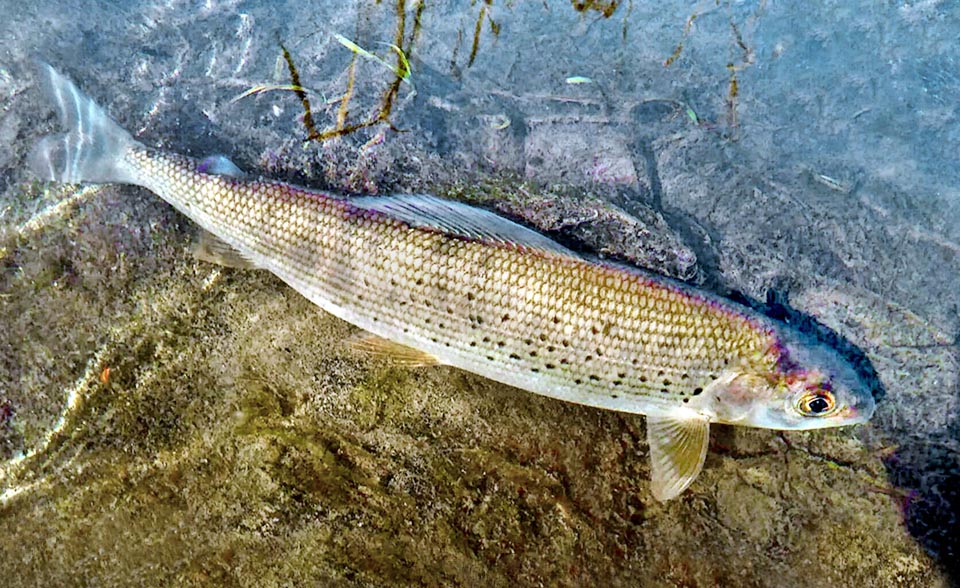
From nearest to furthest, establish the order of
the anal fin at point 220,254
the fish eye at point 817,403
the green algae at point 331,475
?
1. the fish eye at point 817,403
2. the green algae at point 331,475
3. the anal fin at point 220,254

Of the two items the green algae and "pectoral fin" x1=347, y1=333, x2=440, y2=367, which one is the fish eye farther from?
"pectoral fin" x1=347, y1=333, x2=440, y2=367

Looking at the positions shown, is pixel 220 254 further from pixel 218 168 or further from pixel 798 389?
pixel 798 389

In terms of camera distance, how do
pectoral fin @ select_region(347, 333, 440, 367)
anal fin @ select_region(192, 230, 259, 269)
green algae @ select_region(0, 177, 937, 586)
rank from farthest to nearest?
anal fin @ select_region(192, 230, 259, 269)
pectoral fin @ select_region(347, 333, 440, 367)
green algae @ select_region(0, 177, 937, 586)

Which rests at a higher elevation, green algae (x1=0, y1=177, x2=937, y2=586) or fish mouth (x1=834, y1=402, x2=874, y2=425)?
fish mouth (x1=834, y1=402, x2=874, y2=425)

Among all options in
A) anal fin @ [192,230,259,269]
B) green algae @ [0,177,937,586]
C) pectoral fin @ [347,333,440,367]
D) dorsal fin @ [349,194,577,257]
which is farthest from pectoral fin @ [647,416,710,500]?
anal fin @ [192,230,259,269]

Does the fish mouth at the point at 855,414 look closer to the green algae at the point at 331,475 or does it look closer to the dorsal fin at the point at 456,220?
the green algae at the point at 331,475

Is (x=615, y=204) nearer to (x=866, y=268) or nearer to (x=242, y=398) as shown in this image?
(x=866, y=268)

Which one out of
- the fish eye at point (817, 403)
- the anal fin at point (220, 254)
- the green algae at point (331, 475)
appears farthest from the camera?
the anal fin at point (220, 254)

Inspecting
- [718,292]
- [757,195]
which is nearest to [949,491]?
[718,292]

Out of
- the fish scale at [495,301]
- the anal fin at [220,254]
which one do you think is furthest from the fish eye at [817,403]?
the anal fin at [220,254]
